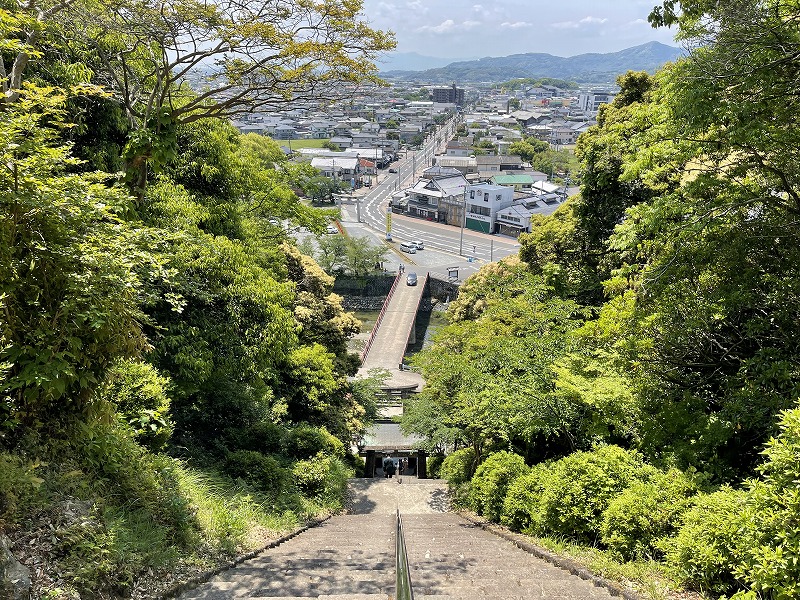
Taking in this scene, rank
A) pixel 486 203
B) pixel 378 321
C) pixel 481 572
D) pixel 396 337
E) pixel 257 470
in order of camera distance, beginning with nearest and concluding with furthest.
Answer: pixel 481 572
pixel 257 470
pixel 396 337
pixel 378 321
pixel 486 203

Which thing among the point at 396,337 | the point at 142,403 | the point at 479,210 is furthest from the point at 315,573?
the point at 479,210

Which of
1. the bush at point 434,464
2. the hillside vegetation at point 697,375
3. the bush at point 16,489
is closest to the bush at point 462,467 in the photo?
the hillside vegetation at point 697,375

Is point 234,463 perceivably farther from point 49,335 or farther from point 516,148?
point 516,148

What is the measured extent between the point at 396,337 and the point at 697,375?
26.0 m

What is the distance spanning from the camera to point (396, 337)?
33344 millimetres

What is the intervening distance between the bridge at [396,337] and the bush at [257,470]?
1483 centimetres

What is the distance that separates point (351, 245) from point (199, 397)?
33048 millimetres

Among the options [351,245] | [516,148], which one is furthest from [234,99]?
[516,148]

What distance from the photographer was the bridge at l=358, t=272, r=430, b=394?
1101 inches

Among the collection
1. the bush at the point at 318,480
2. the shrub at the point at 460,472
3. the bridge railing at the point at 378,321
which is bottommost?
the bridge railing at the point at 378,321

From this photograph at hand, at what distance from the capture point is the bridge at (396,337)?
27969mm

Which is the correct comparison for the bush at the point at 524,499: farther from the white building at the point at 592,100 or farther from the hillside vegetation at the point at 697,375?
the white building at the point at 592,100

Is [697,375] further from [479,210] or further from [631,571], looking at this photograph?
[479,210]

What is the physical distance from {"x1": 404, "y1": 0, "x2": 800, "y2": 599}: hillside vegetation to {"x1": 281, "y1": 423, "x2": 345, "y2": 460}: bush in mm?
3663
